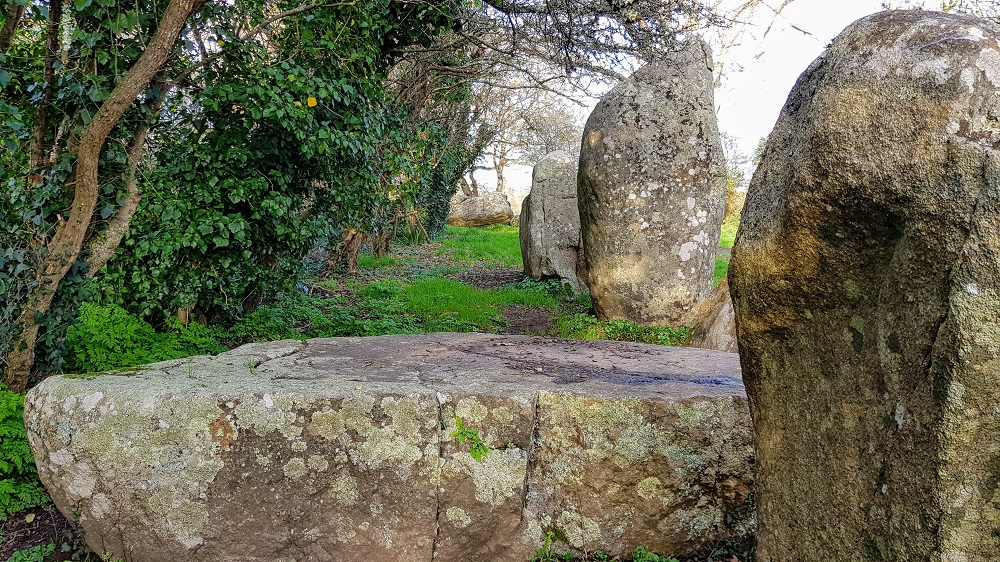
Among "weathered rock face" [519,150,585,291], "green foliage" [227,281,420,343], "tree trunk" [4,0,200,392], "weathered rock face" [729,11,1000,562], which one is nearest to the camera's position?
"weathered rock face" [729,11,1000,562]

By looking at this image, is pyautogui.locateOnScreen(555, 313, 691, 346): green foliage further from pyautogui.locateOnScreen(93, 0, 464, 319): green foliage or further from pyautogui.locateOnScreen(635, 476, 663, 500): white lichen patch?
pyautogui.locateOnScreen(635, 476, 663, 500): white lichen patch

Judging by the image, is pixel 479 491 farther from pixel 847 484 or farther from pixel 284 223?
pixel 284 223

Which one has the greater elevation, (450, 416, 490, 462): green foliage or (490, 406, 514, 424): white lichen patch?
(490, 406, 514, 424): white lichen patch

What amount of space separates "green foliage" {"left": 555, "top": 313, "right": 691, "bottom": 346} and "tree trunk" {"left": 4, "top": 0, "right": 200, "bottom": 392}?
4514 mm

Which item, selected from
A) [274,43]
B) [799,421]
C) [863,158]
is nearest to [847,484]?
[799,421]

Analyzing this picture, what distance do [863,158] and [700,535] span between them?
186 cm

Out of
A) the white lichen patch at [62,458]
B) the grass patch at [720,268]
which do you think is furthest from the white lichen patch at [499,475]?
the grass patch at [720,268]

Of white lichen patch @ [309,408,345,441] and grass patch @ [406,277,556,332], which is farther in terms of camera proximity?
grass patch @ [406,277,556,332]

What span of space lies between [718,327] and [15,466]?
5.01 meters

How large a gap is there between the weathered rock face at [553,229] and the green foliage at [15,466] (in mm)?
7901

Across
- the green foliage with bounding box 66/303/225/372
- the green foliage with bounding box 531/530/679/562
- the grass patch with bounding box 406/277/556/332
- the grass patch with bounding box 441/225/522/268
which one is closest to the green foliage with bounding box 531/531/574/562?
the green foliage with bounding box 531/530/679/562

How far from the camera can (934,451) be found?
4.80 ft

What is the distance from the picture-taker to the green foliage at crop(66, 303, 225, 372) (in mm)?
3949

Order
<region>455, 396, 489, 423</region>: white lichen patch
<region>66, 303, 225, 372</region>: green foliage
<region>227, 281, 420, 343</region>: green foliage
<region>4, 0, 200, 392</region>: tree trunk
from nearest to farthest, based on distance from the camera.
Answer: <region>455, 396, 489, 423</region>: white lichen patch
<region>4, 0, 200, 392</region>: tree trunk
<region>66, 303, 225, 372</region>: green foliage
<region>227, 281, 420, 343</region>: green foliage
